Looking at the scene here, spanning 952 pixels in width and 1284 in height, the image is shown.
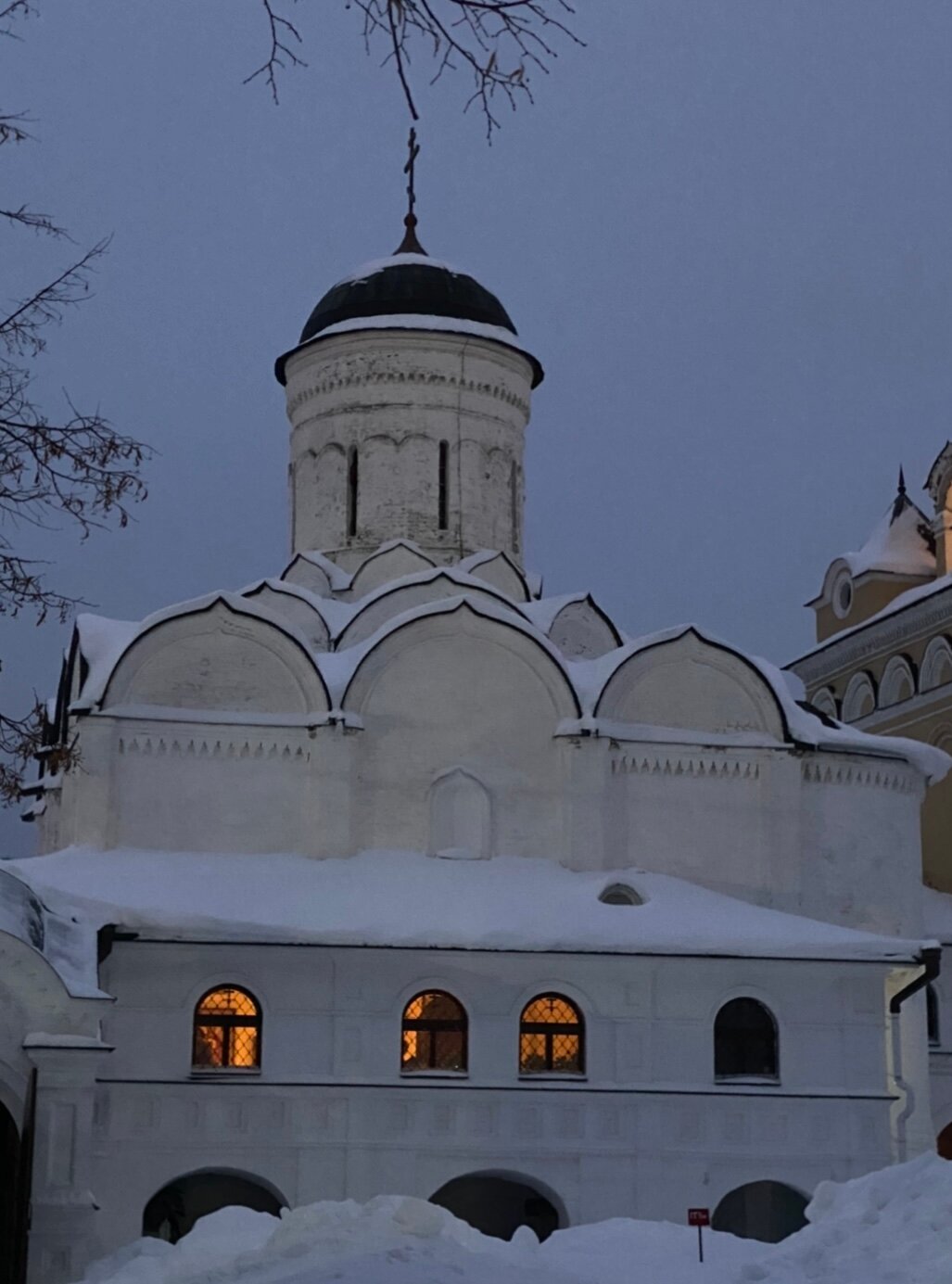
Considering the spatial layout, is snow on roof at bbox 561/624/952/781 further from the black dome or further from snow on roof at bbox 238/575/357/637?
the black dome

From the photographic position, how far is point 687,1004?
15.1 meters

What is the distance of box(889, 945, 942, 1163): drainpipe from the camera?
15297 mm

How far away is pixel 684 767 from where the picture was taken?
16.7m

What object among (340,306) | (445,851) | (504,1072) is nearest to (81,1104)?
(504,1072)

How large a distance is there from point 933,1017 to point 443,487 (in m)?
7.78

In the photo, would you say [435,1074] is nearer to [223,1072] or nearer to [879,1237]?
[223,1072]

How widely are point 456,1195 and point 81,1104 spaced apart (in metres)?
4.91

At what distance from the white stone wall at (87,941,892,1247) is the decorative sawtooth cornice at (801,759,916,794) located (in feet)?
7.63

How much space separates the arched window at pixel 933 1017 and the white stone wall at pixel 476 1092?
4450 mm

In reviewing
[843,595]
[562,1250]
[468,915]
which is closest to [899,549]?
[843,595]

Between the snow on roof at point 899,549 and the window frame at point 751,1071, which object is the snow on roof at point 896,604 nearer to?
the snow on roof at point 899,549

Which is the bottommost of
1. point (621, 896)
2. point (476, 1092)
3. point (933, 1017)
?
point (476, 1092)

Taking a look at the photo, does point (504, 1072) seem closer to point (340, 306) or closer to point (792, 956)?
point (792, 956)

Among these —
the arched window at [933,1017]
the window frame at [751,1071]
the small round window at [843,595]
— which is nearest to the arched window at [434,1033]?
the window frame at [751,1071]
